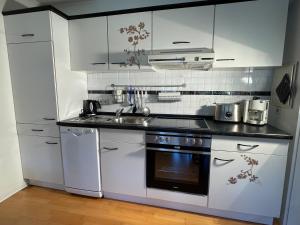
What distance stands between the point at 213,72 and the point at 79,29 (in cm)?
160

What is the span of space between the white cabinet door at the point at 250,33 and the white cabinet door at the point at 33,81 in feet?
5.70

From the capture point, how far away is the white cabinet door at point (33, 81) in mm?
1870

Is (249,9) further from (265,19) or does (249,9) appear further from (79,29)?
(79,29)

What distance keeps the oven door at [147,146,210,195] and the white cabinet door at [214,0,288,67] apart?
93 centimetres

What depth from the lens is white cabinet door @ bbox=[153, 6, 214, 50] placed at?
5.61ft

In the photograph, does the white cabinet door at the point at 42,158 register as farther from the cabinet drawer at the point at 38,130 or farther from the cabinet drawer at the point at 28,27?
the cabinet drawer at the point at 28,27

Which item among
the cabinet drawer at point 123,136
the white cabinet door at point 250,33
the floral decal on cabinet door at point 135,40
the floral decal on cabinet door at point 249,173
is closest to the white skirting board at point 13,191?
the cabinet drawer at point 123,136

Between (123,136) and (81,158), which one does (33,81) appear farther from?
(123,136)

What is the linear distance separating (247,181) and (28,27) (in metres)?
2.63

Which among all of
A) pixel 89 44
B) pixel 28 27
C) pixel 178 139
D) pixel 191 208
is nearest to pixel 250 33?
pixel 178 139

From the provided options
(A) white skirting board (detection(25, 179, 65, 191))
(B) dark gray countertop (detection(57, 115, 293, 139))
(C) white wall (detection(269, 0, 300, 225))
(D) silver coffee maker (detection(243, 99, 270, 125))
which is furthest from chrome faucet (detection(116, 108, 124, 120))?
(C) white wall (detection(269, 0, 300, 225))

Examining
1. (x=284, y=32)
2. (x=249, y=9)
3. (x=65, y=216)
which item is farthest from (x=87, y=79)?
(x=284, y=32)

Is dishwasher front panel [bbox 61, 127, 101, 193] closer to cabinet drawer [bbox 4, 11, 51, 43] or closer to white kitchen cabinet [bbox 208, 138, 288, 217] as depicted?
cabinet drawer [bbox 4, 11, 51, 43]

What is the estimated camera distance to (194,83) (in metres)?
2.09
